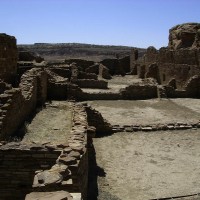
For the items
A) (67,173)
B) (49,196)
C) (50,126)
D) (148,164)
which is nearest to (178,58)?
(148,164)

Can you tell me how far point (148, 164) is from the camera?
10.6 metres

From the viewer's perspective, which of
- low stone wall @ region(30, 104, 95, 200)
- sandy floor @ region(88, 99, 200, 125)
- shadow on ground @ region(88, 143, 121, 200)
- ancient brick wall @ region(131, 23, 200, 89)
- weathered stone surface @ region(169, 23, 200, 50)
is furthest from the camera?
weathered stone surface @ region(169, 23, 200, 50)

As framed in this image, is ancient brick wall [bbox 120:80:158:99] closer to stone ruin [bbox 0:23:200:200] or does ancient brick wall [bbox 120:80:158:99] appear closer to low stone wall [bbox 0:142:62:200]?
stone ruin [bbox 0:23:200:200]

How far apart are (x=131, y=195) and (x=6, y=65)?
9833 mm

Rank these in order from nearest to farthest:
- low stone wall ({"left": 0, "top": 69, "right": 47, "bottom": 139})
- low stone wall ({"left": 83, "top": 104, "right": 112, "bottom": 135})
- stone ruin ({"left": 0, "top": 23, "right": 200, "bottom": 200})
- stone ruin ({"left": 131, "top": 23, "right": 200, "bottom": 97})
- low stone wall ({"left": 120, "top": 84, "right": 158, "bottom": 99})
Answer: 1. stone ruin ({"left": 0, "top": 23, "right": 200, "bottom": 200})
2. low stone wall ({"left": 0, "top": 69, "right": 47, "bottom": 139})
3. low stone wall ({"left": 83, "top": 104, "right": 112, "bottom": 135})
4. low stone wall ({"left": 120, "top": 84, "right": 158, "bottom": 99})
5. stone ruin ({"left": 131, "top": 23, "right": 200, "bottom": 97})

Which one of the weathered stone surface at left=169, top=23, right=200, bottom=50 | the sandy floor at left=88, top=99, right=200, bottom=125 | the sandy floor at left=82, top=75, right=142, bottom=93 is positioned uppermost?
the weathered stone surface at left=169, top=23, right=200, bottom=50

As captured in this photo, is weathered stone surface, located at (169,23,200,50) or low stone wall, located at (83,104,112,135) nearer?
low stone wall, located at (83,104,112,135)

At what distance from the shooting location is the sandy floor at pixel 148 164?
8.87 meters

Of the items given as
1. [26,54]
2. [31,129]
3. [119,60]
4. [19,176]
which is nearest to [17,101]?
[31,129]

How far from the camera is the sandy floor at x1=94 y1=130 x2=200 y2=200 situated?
8867 mm

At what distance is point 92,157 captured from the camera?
10789 mm

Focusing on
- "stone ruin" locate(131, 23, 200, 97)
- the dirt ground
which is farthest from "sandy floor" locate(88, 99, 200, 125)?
the dirt ground

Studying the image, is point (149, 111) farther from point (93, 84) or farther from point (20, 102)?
point (93, 84)

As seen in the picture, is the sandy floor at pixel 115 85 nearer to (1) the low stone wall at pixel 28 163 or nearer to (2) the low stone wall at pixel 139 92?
(2) the low stone wall at pixel 139 92
